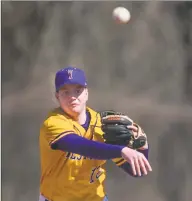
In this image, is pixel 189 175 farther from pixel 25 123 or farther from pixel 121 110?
pixel 25 123

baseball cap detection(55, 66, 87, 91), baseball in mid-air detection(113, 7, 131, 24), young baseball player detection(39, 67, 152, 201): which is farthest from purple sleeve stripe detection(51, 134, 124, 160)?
baseball in mid-air detection(113, 7, 131, 24)

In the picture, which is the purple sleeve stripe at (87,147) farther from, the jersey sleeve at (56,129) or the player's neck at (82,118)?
the player's neck at (82,118)

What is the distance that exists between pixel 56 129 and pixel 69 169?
269 mm

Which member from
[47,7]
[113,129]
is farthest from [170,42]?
[113,129]

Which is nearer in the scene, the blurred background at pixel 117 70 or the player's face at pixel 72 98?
the player's face at pixel 72 98

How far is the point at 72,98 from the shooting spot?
3.56 metres

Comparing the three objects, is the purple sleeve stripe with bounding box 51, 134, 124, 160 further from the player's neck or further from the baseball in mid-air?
the baseball in mid-air

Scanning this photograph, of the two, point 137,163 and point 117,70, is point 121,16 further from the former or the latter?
point 137,163

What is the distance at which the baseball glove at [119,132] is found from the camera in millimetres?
3494

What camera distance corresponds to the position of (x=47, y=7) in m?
6.12

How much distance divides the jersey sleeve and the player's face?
0.24 ft

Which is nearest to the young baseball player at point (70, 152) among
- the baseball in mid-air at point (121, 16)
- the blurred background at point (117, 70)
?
the baseball in mid-air at point (121, 16)

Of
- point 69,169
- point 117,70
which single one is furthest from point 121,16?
point 69,169

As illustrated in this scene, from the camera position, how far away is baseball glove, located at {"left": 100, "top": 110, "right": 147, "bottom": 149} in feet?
11.5
